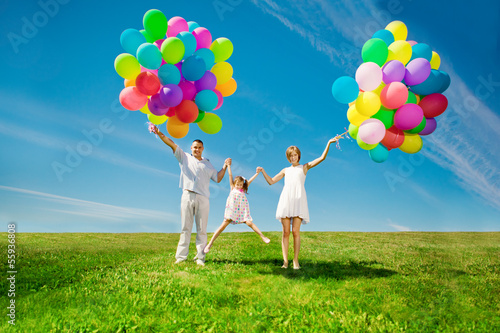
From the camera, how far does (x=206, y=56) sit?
23.4 feet

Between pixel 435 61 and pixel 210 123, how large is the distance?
4981 millimetres

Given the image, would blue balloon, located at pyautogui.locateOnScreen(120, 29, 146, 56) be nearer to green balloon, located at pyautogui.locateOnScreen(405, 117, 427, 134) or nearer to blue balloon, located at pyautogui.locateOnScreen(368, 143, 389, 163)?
blue balloon, located at pyautogui.locateOnScreen(368, 143, 389, 163)

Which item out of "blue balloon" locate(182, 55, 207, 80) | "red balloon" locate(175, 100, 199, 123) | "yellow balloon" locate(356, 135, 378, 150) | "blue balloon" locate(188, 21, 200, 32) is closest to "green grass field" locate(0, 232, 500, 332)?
"yellow balloon" locate(356, 135, 378, 150)

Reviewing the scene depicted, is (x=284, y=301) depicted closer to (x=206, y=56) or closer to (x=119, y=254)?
(x=206, y=56)

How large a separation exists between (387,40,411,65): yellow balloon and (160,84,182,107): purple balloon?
4212mm

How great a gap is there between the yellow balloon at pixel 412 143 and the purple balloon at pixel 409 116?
1.74ft

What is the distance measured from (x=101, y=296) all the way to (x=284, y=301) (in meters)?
2.73

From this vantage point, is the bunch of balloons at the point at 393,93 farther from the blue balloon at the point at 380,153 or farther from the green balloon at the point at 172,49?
the green balloon at the point at 172,49

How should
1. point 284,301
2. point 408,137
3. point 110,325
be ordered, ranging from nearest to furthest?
point 110,325
point 284,301
point 408,137

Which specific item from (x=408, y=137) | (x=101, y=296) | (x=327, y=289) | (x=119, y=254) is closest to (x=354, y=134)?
(x=408, y=137)

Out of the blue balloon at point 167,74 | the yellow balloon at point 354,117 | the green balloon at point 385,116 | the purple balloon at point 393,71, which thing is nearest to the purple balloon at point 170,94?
the blue balloon at point 167,74

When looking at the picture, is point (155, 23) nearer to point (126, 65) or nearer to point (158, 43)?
point (158, 43)

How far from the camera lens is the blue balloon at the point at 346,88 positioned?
252 inches

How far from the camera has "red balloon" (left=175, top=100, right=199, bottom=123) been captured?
699 cm
